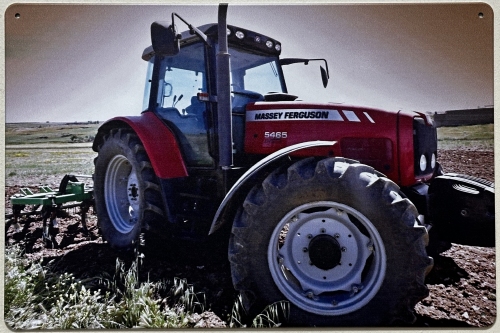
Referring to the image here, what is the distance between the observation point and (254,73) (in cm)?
281

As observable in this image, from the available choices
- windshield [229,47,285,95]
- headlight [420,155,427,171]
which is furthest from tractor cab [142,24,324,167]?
headlight [420,155,427,171]

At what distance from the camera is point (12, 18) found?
245 cm

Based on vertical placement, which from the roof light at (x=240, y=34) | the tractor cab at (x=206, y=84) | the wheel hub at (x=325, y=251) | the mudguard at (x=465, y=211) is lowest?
the wheel hub at (x=325, y=251)

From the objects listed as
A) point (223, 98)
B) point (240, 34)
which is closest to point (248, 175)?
point (223, 98)

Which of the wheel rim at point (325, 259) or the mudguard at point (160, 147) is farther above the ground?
the mudguard at point (160, 147)

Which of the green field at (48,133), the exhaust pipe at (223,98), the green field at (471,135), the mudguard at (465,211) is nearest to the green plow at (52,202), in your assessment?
the green field at (48,133)

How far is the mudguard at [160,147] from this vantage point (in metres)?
2.73

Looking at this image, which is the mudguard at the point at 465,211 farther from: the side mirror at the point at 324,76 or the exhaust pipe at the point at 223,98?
Result: the exhaust pipe at the point at 223,98

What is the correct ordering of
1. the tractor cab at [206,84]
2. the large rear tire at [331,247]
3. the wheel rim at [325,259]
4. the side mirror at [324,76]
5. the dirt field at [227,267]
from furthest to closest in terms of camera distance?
1. the side mirror at [324,76]
2. the tractor cab at [206,84]
3. the dirt field at [227,267]
4. the wheel rim at [325,259]
5. the large rear tire at [331,247]

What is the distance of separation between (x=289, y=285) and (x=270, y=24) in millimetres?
1757

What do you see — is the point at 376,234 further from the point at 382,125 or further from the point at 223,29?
Result: the point at 223,29

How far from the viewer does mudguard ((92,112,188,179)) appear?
2.73 metres

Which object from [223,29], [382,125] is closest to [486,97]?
[382,125]

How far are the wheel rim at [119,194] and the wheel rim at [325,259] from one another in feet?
5.45
